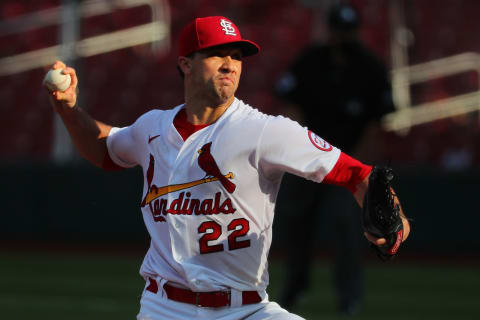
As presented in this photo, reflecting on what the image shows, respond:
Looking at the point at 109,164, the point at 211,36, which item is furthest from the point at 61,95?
the point at 211,36

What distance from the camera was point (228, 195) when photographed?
3705 millimetres

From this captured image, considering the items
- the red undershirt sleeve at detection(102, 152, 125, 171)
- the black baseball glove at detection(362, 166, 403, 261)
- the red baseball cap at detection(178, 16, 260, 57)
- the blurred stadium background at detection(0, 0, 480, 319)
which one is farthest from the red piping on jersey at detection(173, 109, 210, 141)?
the blurred stadium background at detection(0, 0, 480, 319)

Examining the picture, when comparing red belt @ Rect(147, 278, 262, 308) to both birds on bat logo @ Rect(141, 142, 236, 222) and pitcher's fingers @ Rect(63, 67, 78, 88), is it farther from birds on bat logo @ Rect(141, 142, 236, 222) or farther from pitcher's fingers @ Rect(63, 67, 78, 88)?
pitcher's fingers @ Rect(63, 67, 78, 88)

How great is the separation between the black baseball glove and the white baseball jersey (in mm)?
230

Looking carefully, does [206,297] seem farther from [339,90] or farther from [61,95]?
[339,90]

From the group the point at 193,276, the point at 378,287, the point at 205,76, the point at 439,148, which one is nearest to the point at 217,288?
the point at 193,276

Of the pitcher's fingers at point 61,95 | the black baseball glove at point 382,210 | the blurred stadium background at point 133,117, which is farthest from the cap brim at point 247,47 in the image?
the blurred stadium background at point 133,117

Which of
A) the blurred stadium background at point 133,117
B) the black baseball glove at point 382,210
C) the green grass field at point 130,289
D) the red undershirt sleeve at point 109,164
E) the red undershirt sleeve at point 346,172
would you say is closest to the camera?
the black baseball glove at point 382,210

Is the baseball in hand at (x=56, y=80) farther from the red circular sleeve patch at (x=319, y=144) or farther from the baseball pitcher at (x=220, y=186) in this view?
the red circular sleeve patch at (x=319, y=144)

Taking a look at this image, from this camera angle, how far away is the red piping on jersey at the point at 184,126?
3898 mm

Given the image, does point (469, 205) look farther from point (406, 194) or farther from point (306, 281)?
point (306, 281)

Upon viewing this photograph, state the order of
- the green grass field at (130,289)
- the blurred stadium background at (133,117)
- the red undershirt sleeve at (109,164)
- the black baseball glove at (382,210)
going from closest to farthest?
the black baseball glove at (382,210), the red undershirt sleeve at (109,164), the green grass field at (130,289), the blurred stadium background at (133,117)

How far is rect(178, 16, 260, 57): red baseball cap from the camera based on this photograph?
3.80 m

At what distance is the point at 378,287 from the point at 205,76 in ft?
18.9
